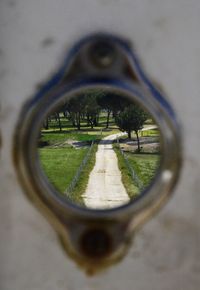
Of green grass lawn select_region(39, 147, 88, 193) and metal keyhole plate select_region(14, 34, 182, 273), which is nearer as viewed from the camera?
metal keyhole plate select_region(14, 34, 182, 273)

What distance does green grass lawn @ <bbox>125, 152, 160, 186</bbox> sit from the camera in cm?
1029

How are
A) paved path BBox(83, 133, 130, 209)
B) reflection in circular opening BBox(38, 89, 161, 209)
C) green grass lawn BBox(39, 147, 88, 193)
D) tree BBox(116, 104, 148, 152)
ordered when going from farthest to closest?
tree BBox(116, 104, 148, 152) < green grass lawn BBox(39, 147, 88, 193) < reflection in circular opening BBox(38, 89, 161, 209) < paved path BBox(83, 133, 130, 209)

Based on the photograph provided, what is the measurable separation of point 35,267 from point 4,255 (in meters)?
0.06

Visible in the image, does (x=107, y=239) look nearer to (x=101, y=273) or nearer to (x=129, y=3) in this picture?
(x=101, y=273)

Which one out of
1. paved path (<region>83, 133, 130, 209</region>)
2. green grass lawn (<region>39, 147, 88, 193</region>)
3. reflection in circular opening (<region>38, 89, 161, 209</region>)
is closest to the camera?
paved path (<region>83, 133, 130, 209</region>)

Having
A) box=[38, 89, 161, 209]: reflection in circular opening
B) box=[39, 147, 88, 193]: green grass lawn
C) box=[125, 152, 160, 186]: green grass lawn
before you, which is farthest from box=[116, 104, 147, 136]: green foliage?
box=[39, 147, 88, 193]: green grass lawn

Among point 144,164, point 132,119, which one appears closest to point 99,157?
point 144,164

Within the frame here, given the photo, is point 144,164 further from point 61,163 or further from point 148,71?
point 148,71

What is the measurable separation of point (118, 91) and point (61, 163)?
11.3 metres

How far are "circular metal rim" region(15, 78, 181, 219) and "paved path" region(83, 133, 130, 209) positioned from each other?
5.12 meters

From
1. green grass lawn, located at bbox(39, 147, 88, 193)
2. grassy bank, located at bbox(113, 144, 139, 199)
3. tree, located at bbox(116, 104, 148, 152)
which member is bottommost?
grassy bank, located at bbox(113, 144, 139, 199)

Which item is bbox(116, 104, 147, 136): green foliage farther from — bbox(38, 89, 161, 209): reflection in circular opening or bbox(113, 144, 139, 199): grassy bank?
bbox(113, 144, 139, 199): grassy bank

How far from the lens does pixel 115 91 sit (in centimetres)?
81

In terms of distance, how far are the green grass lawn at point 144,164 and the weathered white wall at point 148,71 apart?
861cm
